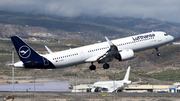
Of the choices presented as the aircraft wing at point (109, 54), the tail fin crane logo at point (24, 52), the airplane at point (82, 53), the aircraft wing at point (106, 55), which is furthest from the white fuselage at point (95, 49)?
the tail fin crane logo at point (24, 52)

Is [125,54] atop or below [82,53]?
below

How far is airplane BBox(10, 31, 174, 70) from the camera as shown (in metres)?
56.9

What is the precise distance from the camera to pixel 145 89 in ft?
257

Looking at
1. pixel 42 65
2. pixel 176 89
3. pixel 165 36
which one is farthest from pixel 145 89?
pixel 42 65

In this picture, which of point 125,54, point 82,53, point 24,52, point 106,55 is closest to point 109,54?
point 106,55

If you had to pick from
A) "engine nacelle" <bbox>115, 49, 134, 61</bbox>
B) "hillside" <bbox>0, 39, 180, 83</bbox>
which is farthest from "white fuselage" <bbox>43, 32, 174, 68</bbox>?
"hillside" <bbox>0, 39, 180, 83</bbox>

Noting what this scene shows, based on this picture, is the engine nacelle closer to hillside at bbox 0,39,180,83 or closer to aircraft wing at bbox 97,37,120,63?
aircraft wing at bbox 97,37,120,63

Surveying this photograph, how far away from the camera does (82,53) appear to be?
59.1 metres

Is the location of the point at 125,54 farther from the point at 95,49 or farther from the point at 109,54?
the point at 95,49

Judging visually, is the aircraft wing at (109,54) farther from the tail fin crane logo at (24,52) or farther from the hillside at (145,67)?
the hillside at (145,67)

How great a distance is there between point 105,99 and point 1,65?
275ft

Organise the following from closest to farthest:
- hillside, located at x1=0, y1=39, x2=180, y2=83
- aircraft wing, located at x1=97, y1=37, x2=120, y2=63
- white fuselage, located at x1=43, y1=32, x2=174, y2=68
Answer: white fuselage, located at x1=43, y1=32, x2=174, y2=68
aircraft wing, located at x1=97, y1=37, x2=120, y2=63
hillside, located at x1=0, y1=39, x2=180, y2=83

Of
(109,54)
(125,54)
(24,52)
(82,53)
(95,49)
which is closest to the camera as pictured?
(24,52)

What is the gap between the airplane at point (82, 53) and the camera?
56.9 m
